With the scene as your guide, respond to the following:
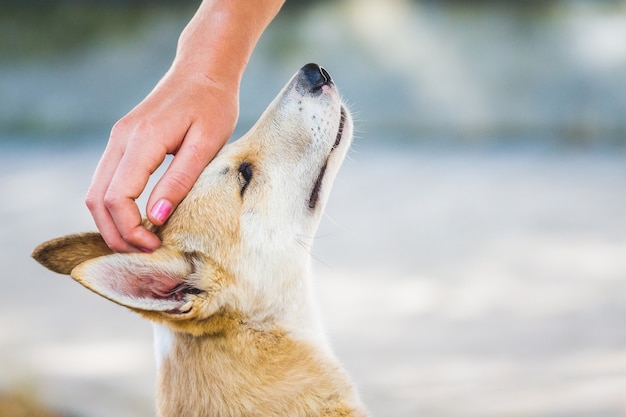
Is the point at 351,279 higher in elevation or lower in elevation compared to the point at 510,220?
lower

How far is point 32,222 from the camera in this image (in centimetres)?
659

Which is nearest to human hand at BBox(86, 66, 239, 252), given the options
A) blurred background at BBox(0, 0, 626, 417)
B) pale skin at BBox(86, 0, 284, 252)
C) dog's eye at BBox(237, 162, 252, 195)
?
pale skin at BBox(86, 0, 284, 252)

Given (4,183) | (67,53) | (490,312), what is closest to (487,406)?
(490,312)

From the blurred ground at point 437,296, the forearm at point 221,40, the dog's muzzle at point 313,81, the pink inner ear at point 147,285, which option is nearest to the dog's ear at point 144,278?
the pink inner ear at point 147,285

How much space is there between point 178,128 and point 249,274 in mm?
485

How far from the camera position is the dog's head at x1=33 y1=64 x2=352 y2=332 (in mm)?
2385

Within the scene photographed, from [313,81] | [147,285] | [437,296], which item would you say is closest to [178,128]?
[147,285]

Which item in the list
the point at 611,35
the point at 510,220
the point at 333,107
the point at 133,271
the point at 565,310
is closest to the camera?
the point at 133,271

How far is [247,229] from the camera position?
2.56m

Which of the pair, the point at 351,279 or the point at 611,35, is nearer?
the point at 351,279

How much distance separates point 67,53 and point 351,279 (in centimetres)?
554

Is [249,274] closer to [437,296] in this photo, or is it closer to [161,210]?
[161,210]

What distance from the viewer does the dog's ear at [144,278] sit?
213 cm

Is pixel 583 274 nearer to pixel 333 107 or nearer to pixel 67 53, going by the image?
pixel 333 107
